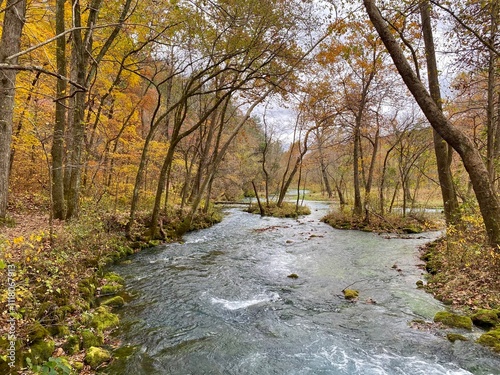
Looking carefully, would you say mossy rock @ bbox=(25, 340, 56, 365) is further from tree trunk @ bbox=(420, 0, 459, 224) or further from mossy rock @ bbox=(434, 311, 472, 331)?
tree trunk @ bbox=(420, 0, 459, 224)

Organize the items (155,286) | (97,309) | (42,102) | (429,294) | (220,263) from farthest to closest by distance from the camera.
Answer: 1. (42,102)
2. (220,263)
3. (155,286)
4. (429,294)
5. (97,309)

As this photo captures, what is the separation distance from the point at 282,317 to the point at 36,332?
4.12 metres

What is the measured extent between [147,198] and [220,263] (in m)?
8.35

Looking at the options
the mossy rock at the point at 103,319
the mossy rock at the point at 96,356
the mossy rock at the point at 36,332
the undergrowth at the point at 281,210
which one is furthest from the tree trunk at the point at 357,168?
the mossy rock at the point at 36,332

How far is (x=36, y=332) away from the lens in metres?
4.02

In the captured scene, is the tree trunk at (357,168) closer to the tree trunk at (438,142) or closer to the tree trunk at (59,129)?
the tree trunk at (438,142)

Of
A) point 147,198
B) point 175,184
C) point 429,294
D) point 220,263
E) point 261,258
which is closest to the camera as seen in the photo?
point 429,294

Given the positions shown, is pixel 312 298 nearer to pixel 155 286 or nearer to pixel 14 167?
pixel 155 286

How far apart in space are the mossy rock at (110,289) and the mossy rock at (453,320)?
6.97 m

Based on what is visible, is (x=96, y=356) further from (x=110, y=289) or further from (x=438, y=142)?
(x=438, y=142)

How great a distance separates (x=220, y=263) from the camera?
9.78 m

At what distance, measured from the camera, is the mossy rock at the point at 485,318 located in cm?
512

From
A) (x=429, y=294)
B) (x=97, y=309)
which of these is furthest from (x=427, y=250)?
(x=97, y=309)

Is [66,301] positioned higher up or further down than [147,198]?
further down
